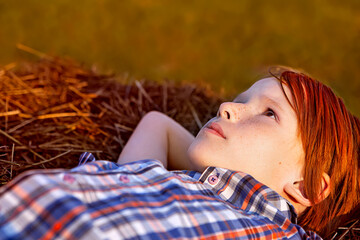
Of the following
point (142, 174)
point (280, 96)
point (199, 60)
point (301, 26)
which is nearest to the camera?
point (142, 174)

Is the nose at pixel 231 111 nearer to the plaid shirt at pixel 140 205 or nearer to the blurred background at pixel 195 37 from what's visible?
the plaid shirt at pixel 140 205

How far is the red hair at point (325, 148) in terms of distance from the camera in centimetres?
160

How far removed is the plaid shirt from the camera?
1.05 meters

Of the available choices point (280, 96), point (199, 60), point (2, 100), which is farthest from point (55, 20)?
point (280, 96)

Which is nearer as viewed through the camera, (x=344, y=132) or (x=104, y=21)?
(x=344, y=132)

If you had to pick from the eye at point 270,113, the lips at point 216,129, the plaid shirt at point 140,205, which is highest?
the eye at point 270,113

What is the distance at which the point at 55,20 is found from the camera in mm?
4355

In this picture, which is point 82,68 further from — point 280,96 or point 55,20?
point 55,20

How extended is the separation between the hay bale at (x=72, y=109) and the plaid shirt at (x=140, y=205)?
17.4 inches

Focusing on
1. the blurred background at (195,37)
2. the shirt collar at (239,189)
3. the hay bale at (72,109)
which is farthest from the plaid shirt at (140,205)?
the blurred background at (195,37)

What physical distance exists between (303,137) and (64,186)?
0.80m

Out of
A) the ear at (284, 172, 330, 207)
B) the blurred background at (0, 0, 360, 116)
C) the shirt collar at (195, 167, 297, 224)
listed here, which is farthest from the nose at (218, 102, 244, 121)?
the blurred background at (0, 0, 360, 116)

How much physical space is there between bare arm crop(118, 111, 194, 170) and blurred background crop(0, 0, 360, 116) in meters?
1.74

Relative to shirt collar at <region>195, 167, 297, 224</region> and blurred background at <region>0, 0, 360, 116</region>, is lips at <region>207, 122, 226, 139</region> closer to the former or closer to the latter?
shirt collar at <region>195, 167, 297, 224</region>
